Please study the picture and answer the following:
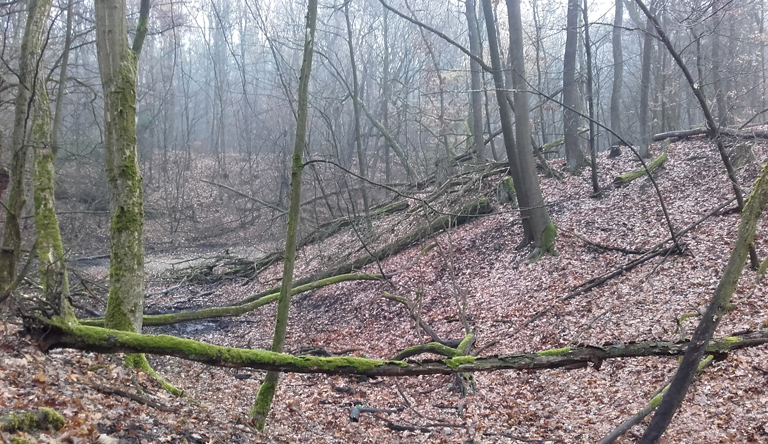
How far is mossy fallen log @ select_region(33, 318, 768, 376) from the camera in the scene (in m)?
4.67

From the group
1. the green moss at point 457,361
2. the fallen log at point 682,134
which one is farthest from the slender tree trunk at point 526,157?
the green moss at point 457,361

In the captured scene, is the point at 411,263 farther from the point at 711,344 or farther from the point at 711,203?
the point at 711,344

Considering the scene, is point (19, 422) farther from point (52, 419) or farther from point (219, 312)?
point (219, 312)

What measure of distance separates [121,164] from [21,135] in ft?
9.02

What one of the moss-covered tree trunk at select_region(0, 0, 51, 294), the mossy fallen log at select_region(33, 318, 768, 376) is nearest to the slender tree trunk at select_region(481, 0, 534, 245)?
the mossy fallen log at select_region(33, 318, 768, 376)

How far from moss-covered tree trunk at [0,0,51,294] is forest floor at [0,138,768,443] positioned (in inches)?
58.4

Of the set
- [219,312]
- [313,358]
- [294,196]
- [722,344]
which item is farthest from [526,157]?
[313,358]

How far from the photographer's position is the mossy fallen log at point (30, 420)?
358cm

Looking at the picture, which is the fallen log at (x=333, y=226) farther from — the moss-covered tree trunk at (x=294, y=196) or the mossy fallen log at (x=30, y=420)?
the mossy fallen log at (x=30, y=420)

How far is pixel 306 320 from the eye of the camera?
13.0 meters

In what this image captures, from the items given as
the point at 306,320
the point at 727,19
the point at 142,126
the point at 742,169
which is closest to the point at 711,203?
the point at 742,169

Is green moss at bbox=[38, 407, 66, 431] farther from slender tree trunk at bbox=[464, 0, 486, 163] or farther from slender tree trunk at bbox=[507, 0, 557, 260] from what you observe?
slender tree trunk at bbox=[464, 0, 486, 163]

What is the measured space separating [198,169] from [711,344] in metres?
32.8

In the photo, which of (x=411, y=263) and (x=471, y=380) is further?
(x=411, y=263)
